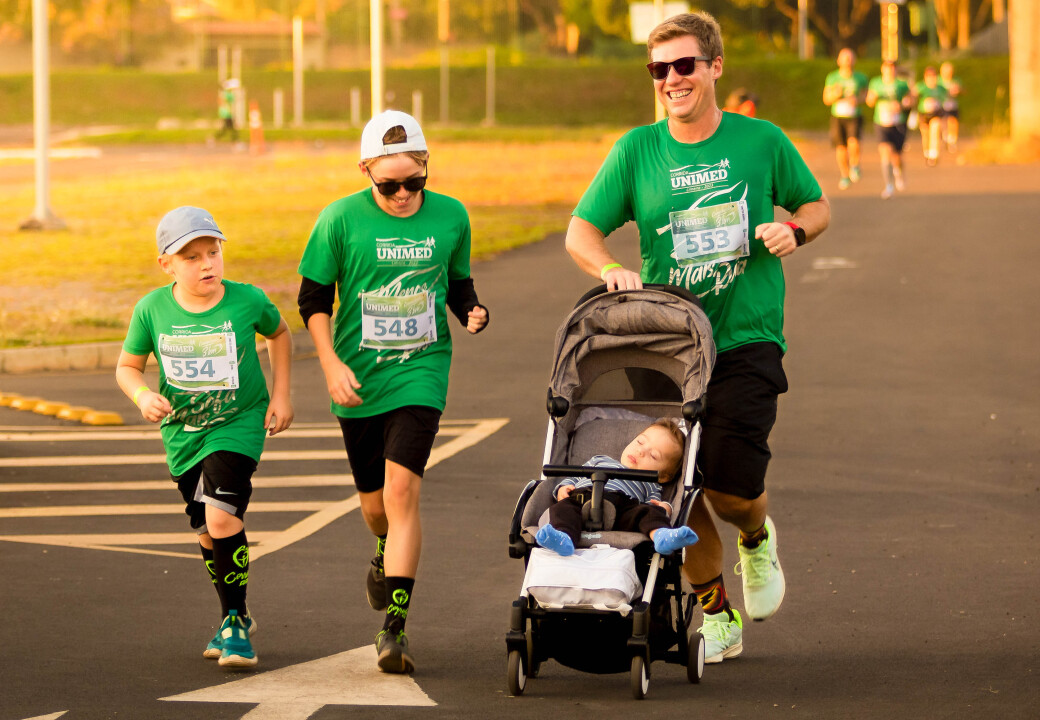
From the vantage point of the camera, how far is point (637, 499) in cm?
555

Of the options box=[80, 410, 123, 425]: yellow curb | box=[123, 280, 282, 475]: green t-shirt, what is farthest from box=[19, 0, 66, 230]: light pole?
box=[123, 280, 282, 475]: green t-shirt

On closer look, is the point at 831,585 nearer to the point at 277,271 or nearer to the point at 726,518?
the point at 726,518

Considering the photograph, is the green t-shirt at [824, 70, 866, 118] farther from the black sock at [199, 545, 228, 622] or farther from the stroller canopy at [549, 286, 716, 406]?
the black sock at [199, 545, 228, 622]

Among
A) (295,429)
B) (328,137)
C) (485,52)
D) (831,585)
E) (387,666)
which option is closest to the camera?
(387,666)

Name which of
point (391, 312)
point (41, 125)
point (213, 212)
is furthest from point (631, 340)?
point (213, 212)

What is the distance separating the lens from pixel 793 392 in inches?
489

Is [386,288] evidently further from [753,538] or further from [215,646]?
[753,538]

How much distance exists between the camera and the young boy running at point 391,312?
19.5ft

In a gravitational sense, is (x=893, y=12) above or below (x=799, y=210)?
above

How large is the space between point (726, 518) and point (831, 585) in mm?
1320

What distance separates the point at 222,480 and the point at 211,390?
1.08ft

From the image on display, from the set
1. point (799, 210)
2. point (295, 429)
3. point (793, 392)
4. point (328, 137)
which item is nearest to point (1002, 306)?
point (793, 392)

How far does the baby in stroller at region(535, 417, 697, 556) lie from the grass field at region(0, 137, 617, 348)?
375 inches

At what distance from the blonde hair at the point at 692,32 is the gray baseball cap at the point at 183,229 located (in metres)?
1.67
